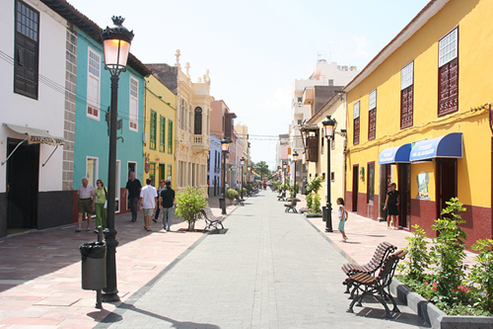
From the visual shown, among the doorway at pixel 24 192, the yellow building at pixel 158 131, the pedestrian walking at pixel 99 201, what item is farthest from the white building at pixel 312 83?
the doorway at pixel 24 192

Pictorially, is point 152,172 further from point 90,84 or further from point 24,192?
point 24,192

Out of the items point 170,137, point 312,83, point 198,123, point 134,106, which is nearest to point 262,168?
point 312,83

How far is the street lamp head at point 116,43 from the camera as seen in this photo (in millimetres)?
6523

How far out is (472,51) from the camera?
35.4 feet

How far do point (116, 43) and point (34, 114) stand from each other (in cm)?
737

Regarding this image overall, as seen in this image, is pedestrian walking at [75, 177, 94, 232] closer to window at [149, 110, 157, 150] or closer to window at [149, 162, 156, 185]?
window at [149, 162, 156, 185]

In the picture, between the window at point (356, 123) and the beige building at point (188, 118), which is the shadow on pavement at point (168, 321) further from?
the beige building at point (188, 118)

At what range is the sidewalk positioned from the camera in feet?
18.1

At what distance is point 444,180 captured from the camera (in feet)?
41.8

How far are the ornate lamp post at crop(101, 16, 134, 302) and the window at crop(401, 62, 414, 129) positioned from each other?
11332mm

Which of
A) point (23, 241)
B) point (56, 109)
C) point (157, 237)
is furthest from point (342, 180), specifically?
point (23, 241)

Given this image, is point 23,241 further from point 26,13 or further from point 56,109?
point 26,13

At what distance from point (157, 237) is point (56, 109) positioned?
201 inches

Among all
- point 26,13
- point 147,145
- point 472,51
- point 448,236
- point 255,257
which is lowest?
point 255,257
